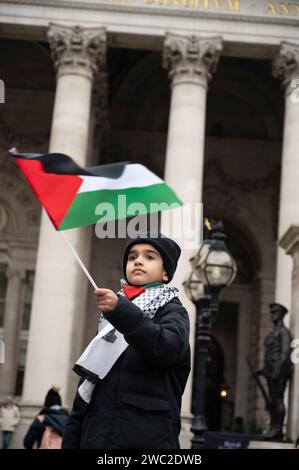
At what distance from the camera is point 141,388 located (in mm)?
4496

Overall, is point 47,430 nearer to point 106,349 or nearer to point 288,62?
point 106,349

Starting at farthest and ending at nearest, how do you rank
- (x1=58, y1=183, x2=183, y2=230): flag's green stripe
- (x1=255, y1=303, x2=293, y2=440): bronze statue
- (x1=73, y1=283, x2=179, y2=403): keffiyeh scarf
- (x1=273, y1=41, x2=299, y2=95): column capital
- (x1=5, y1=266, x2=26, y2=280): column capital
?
1. (x1=5, y1=266, x2=26, y2=280): column capital
2. (x1=273, y1=41, x2=299, y2=95): column capital
3. (x1=255, y1=303, x2=293, y2=440): bronze statue
4. (x1=58, y1=183, x2=183, y2=230): flag's green stripe
5. (x1=73, y1=283, x2=179, y2=403): keffiyeh scarf

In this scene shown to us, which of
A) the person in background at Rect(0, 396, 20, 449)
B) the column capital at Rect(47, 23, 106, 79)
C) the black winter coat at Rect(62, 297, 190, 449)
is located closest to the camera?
the black winter coat at Rect(62, 297, 190, 449)

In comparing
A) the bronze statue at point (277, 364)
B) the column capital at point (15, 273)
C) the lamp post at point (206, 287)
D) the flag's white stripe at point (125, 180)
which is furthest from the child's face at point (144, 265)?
the column capital at point (15, 273)

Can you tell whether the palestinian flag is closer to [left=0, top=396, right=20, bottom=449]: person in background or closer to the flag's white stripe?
the flag's white stripe

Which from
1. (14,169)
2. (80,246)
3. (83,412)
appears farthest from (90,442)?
(14,169)

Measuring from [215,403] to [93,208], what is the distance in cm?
3012

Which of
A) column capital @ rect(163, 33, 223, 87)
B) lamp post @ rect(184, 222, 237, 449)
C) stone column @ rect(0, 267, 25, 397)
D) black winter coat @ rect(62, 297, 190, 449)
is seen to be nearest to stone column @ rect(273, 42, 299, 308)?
column capital @ rect(163, 33, 223, 87)

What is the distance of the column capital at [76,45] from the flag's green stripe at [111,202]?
21.4 meters

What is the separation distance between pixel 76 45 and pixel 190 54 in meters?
3.39

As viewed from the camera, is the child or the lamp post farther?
the lamp post

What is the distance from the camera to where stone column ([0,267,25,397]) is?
104 feet

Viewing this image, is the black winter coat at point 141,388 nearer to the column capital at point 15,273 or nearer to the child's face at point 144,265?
the child's face at point 144,265
